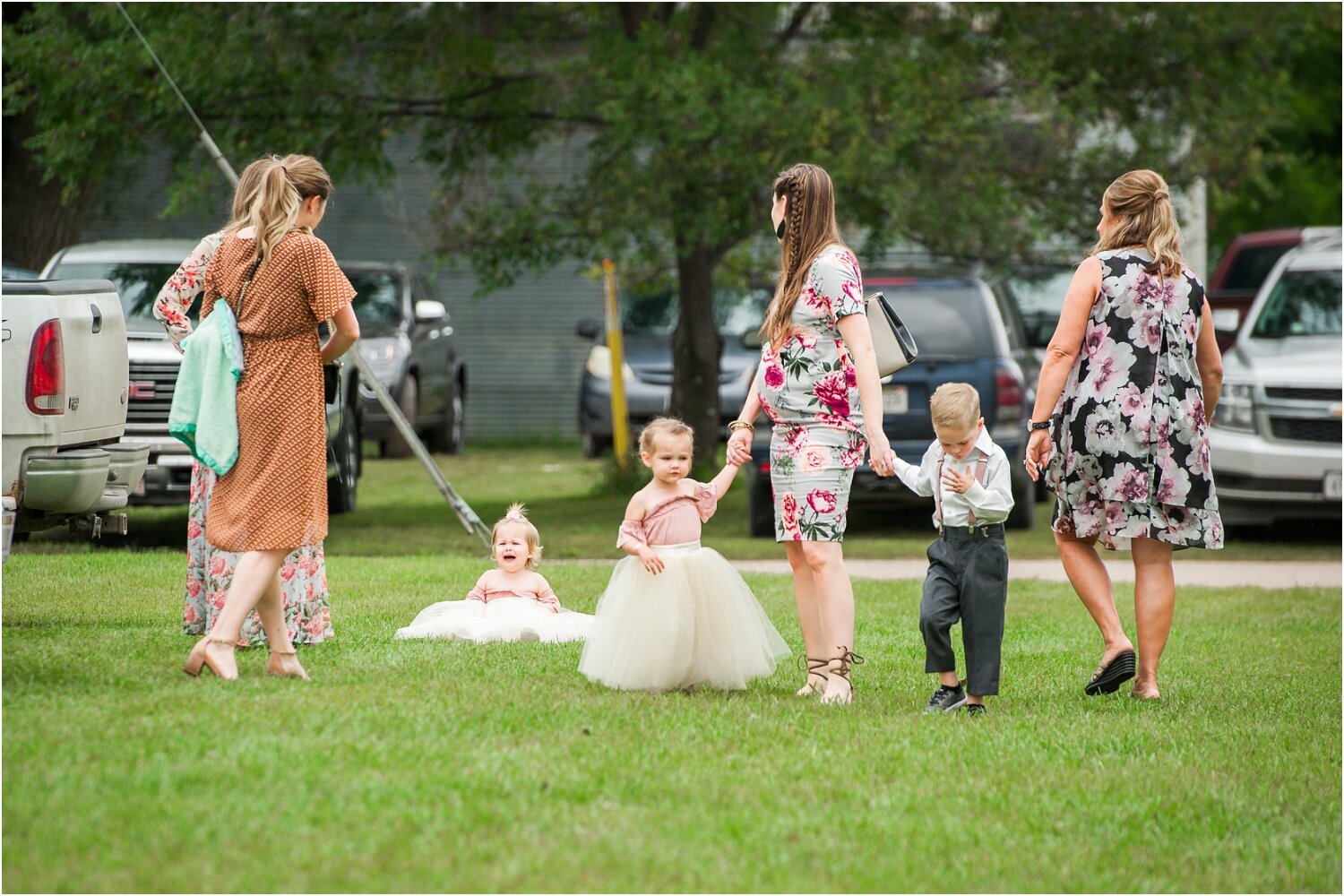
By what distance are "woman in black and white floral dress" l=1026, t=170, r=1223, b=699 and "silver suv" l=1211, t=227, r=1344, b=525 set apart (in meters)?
5.52

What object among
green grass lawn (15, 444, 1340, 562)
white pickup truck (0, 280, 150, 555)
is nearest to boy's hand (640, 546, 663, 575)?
A: white pickup truck (0, 280, 150, 555)

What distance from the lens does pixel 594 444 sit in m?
19.5

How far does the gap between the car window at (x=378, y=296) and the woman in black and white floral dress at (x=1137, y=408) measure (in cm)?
1084

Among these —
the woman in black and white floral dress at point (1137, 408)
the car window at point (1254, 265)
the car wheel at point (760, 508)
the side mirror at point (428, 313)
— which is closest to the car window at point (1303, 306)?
the car wheel at point (760, 508)

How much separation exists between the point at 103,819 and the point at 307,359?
2.11 meters

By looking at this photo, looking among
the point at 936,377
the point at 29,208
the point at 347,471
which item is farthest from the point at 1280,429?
the point at 29,208

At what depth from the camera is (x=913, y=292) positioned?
12.0 m

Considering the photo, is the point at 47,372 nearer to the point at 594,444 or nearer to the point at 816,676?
the point at 816,676

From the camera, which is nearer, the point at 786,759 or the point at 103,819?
the point at 103,819

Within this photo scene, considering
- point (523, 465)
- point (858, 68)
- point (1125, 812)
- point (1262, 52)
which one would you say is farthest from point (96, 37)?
point (1125, 812)

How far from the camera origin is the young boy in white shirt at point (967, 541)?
5215mm

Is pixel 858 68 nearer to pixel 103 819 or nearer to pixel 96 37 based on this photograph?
pixel 96 37

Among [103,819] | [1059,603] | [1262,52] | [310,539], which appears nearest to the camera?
[103,819]

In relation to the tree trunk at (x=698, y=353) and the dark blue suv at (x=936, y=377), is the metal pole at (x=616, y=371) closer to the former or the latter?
the tree trunk at (x=698, y=353)
